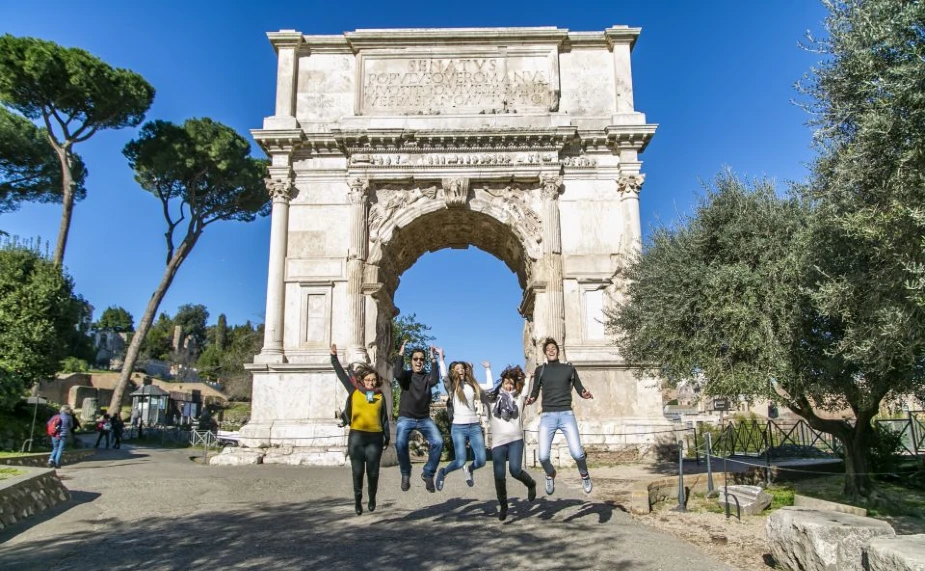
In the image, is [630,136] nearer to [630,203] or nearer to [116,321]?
[630,203]

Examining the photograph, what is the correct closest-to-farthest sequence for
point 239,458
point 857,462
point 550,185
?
point 857,462
point 239,458
point 550,185

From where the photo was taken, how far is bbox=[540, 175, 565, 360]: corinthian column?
1622cm

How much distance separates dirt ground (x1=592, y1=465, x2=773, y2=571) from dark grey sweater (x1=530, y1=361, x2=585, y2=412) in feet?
6.04

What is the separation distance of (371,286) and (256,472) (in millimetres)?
5383

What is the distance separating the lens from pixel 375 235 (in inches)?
669

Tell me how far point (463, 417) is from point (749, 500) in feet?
13.5

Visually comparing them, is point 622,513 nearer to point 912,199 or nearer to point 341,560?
point 341,560

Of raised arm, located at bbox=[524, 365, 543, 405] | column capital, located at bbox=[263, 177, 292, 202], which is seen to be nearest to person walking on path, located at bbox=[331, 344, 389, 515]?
raised arm, located at bbox=[524, 365, 543, 405]

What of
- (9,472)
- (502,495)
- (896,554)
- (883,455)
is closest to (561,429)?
(502,495)

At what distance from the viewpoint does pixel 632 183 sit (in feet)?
55.5

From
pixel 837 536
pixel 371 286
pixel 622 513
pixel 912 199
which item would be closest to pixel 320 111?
pixel 371 286

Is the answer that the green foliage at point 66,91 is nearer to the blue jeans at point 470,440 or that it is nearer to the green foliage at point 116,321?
the blue jeans at point 470,440

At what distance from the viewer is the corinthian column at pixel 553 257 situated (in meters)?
16.2

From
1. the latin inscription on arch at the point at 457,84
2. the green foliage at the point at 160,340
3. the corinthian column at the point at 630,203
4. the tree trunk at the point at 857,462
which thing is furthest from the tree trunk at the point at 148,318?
the green foliage at the point at 160,340
